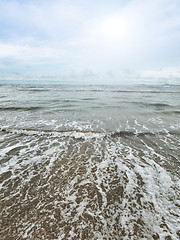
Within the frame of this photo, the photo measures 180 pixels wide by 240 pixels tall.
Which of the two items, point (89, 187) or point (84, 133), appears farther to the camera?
point (84, 133)

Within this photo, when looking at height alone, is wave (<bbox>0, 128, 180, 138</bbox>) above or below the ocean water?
below

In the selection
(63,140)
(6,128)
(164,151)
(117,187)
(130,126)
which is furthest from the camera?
(130,126)

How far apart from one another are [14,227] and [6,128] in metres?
7.00

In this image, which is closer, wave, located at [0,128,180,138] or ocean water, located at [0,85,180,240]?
ocean water, located at [0,85,180,240]

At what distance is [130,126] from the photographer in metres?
8.65

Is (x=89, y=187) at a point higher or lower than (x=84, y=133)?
higher

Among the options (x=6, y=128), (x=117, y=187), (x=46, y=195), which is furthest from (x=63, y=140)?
(x=6, y=128)

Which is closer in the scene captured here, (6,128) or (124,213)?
(124,213)

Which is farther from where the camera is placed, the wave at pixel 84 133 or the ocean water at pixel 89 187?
the wave at pixel 84 133

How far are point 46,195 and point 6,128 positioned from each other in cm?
663

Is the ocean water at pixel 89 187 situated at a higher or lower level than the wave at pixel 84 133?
higher

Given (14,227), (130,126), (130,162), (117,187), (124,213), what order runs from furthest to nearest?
(130,126), (130,162), (117,187), (124,213), (14,227)

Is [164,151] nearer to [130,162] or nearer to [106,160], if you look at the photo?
[130,162]

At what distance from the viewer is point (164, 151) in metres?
5.56
